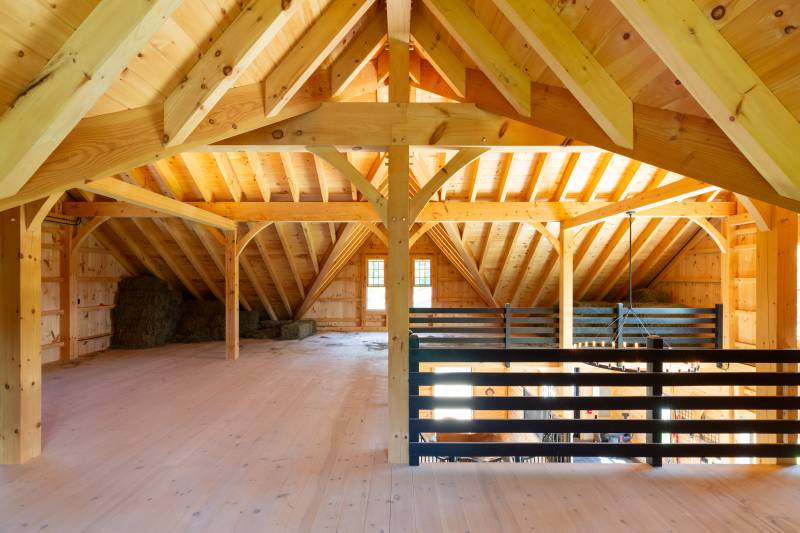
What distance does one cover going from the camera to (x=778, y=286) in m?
3.08

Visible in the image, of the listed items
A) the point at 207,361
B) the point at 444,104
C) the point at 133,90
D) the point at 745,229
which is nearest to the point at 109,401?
the point at 207,361

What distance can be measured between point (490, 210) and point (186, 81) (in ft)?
17.2

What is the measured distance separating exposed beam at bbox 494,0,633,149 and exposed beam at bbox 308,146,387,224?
4.77 ft

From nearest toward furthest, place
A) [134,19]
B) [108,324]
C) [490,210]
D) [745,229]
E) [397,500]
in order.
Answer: [134,19], [397,500], [490,210], [745,229], [108,324]

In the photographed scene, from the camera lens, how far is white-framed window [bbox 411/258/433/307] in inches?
430

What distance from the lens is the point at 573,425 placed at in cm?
270

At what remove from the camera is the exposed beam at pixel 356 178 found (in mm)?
3049

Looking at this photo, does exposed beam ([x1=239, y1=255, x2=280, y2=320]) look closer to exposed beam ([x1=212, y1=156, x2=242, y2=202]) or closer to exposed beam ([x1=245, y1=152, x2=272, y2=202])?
exposed beam ([x1=212, y1=156, x2=242, y2=202])

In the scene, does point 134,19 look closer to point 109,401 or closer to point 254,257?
point 109,401

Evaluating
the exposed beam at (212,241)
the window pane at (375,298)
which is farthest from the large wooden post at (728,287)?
the exposed beam at (212,241)

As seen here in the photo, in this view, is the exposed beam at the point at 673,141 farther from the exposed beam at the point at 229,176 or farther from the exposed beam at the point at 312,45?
the exposed beam at the point at 229,176

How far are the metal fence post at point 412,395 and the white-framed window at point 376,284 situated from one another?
7.91 meters

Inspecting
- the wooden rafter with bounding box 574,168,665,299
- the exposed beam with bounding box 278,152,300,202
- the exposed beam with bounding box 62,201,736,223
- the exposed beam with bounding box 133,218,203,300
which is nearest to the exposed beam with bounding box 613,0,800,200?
the wooden rafter with bounding box 574,168,665,299

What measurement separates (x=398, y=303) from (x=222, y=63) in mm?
1908
